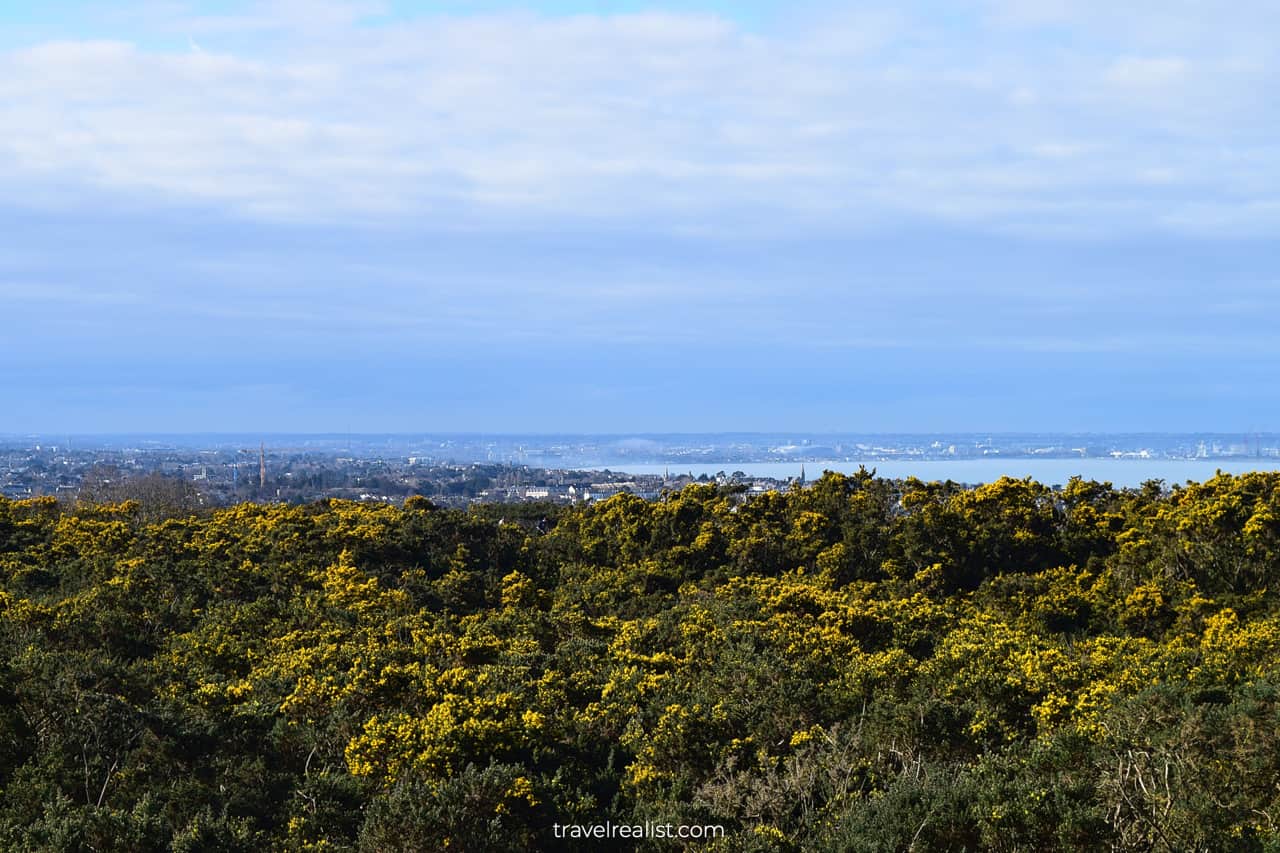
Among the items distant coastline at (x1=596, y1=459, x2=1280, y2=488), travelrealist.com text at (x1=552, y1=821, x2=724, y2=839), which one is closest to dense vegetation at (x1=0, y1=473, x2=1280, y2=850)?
travelrealist.com text at (x1=552, y1=821, x2=724, y2=839)

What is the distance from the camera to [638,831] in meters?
11.2

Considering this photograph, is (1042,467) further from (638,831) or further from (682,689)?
(638,831)

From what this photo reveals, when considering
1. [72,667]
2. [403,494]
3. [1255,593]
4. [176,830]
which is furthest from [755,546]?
[403,494]

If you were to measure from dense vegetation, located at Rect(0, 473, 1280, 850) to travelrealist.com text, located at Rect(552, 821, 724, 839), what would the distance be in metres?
0.13

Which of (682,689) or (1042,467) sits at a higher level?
(1042,467)

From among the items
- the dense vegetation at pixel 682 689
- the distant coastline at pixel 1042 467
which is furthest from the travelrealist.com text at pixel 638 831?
the distant coastline at pixel 1042 467

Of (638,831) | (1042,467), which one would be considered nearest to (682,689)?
(638,831)

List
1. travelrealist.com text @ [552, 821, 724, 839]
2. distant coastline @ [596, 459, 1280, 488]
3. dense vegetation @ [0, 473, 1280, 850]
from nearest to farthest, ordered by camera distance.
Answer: dense vegetation @ [0, 473, 1280, 850], travelrealist.com text @ [552, 821, 724, 839], distant coastline @ [596, 459, 1280, 488]

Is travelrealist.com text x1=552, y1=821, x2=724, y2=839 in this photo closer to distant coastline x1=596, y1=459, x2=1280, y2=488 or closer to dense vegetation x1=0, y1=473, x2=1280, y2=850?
dense vegetation x1=0, y1=473, x2=1280, y2=850

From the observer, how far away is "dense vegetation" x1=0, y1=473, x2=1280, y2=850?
33.2 ft

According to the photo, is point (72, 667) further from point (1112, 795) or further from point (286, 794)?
point (1112, 795)

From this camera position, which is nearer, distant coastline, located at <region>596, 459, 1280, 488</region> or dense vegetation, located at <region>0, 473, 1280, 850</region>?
dense vegetation, located at <region>0, 473, 1280, 850</region>

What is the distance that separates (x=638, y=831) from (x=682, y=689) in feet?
14.6

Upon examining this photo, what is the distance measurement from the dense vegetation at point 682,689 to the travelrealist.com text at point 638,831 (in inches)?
5.2
